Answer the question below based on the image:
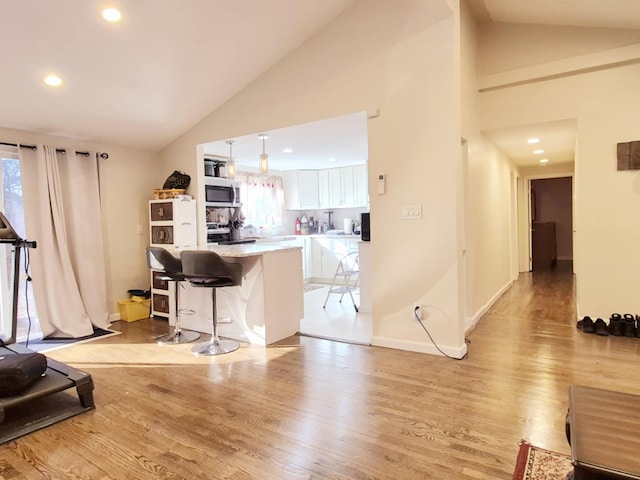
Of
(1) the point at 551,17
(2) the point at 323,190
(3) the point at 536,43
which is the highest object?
(1) the point at 551,17

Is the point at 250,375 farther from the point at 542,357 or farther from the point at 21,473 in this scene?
the point at 542,357

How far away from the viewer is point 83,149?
178 inches

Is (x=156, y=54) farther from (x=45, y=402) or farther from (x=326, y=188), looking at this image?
(x=326, y=188)

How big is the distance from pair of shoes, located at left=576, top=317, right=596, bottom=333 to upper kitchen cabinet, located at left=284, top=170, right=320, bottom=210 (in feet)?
15.8

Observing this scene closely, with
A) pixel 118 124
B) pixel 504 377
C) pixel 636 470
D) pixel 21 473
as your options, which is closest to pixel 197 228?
pixel 118 124

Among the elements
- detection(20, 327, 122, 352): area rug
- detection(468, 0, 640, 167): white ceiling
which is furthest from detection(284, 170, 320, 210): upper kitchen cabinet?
detection(20, 327, 122, 352): area rug

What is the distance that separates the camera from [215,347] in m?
3.62

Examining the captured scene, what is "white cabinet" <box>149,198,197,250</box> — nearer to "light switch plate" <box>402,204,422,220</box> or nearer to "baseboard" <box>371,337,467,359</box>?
"baseboard" <box>371,337,467,359</box>

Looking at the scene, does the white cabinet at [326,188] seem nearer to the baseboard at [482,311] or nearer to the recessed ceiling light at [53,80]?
the baseboard at [482,311]

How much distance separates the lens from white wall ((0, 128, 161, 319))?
15.6 ft

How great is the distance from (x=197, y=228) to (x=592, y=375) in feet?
13.6

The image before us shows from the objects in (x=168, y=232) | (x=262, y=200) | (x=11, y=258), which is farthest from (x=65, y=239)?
(x=262, y=200)

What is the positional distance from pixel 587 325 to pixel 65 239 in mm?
5371

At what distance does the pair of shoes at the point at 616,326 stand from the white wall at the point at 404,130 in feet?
5.31
